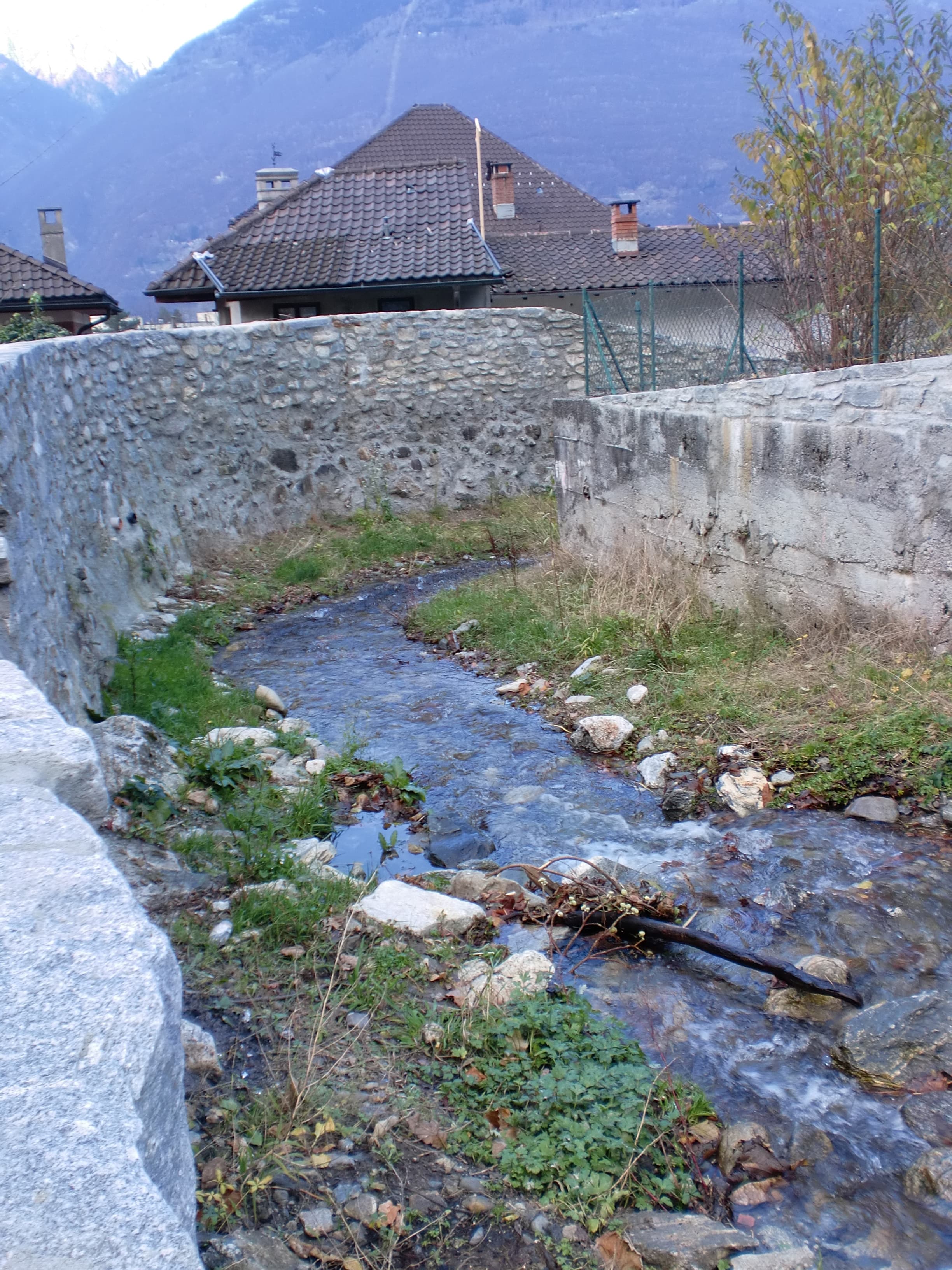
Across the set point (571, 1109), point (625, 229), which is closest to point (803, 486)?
point (571, 1109)

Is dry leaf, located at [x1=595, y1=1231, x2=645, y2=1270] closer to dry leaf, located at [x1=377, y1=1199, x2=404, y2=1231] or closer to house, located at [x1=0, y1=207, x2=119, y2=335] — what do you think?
dry leaf, located at [x1=377, y1=1199, x2=404, y2=1231]

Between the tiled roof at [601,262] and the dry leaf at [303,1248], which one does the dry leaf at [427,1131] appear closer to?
the dry leaf at [303,1248]

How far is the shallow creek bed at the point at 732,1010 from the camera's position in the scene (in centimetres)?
235

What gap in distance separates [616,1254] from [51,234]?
3092cm

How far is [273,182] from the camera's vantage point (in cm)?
3148

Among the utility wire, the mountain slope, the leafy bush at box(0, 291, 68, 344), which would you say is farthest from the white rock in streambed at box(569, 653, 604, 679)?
the utility wire

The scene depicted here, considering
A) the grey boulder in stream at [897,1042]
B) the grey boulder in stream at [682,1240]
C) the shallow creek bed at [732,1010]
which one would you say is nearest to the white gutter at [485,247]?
the shallow creek bed at [732,1010]

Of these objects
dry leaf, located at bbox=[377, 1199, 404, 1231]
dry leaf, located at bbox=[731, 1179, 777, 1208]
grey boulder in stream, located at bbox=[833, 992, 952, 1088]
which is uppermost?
dry leaf, located at bbox=[377, 1199, 404, 1231]

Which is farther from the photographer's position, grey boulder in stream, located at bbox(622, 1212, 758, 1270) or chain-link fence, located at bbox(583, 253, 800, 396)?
chain-link fence, located at bbox(583, 253, 800, 396)

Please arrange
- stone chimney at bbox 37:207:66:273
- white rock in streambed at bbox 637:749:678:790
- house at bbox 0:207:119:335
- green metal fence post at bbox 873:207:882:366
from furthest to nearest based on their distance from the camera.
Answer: stone chimney at bbox 37:207:66:273, house at bbox 0:207:119:335, green metal fence post at bbox 873:207:882:366, white rock in streambed at bbox 637:749:678:790

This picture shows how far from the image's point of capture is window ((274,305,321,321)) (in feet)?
61.8

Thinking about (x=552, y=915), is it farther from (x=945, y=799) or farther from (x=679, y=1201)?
(x=945, y=799)

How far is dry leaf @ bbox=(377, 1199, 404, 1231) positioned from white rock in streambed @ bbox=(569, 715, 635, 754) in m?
3.46

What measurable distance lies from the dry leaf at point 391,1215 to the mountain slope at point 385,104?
9248cm
